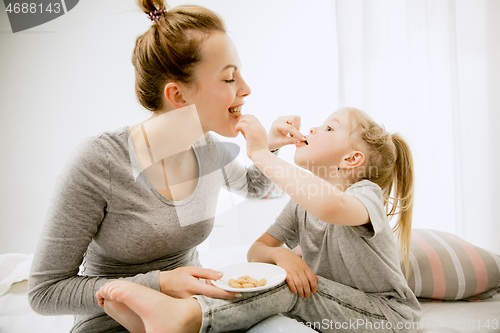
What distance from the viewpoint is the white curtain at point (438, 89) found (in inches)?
68.9

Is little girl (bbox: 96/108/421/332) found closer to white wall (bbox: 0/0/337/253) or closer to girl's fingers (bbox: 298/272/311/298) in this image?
girl's fingers (bbox: 298/272/311/298)

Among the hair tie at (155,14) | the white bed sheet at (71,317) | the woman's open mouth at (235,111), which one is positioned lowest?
the white bed sheet at (71,317)

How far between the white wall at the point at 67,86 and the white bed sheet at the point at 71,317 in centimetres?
64

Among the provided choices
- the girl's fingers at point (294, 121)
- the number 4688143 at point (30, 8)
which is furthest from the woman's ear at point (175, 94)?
the number 4688143 at point (30, 8)

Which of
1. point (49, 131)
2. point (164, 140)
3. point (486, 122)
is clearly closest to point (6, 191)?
point (49, 131)

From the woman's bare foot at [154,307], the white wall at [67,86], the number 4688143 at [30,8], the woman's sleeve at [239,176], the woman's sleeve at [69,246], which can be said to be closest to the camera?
the woman's bare foot at [154,307]

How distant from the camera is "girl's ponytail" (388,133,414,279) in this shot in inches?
44.5

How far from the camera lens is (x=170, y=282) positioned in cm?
81

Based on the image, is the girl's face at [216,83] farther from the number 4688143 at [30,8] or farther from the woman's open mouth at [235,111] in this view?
the number 4688143 at [30,8]

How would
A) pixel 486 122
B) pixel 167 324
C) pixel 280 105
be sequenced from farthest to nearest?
1. pixel 280 105
2. pixel 486 122
3. pixel 167 324

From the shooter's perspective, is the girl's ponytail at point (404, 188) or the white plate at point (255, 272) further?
the girl's ponytail at point (404, 188)

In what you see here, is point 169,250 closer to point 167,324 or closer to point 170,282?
point 170,282

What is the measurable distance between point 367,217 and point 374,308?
26 cm

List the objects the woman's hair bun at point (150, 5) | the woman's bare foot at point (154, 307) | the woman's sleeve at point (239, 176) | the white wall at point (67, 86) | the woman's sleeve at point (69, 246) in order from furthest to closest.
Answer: the white wall at point (67, 86)
the woman's sleeve at point (239, 176)
the woman's hair bun at point (150, 5)
the woman's sleeve at point (69, 246)
the woman's bare foot at point (154, 307)
